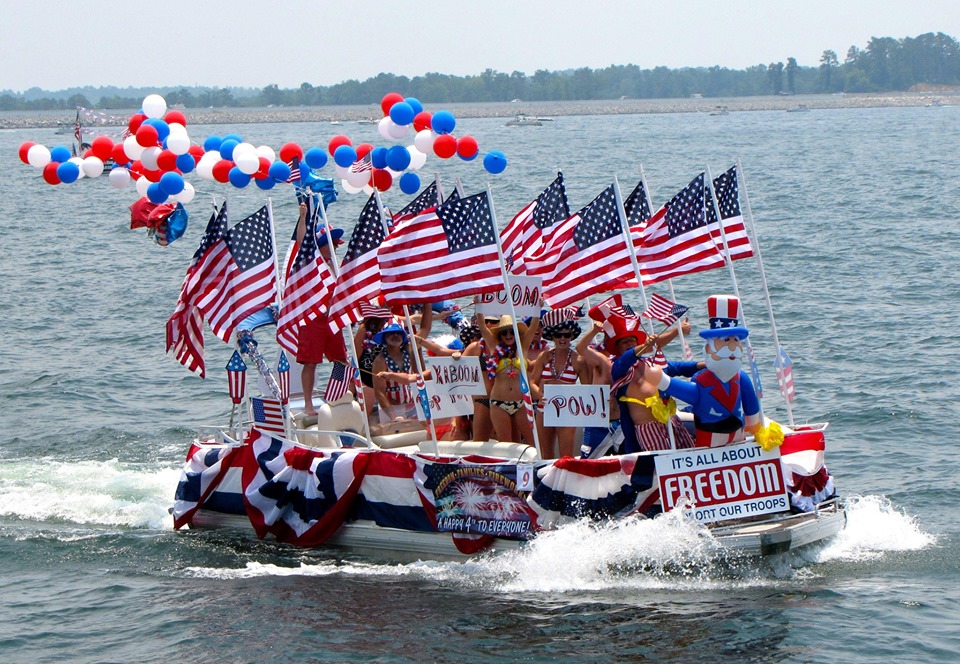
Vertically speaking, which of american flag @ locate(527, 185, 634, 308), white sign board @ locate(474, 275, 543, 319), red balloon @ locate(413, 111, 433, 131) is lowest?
white sign board @ locate(474, 275, 543, 319)

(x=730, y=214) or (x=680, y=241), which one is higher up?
(x=730, y=214)

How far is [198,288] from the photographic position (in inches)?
585

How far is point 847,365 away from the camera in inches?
929

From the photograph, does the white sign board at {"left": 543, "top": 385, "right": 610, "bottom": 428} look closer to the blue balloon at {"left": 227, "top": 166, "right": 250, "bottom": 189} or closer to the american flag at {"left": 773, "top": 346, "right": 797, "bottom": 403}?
the american flag at {"left": 773, "top": 346, "right": 797, "bottom": 403}

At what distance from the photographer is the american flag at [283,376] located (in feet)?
49.0

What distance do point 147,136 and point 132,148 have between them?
1.24 feet

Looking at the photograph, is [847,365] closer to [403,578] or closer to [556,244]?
[556,244]

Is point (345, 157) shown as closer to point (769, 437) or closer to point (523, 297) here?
point (523, 297)

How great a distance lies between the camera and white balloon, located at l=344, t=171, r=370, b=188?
15.4 m

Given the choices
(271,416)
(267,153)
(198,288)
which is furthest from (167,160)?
(271,416)

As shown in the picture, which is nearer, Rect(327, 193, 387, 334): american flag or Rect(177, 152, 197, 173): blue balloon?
Rect(327, 193, 387, 334): american flag

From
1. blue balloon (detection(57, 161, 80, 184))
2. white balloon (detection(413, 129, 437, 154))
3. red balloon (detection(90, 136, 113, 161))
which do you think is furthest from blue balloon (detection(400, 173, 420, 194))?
blue balloon (detection(57, 161, 80, 184))

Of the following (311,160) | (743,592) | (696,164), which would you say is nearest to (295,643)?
(743,592)

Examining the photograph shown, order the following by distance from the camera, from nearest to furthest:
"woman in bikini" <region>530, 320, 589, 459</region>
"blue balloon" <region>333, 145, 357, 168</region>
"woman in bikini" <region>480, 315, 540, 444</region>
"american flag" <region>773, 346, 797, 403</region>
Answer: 1. "american flag" <region>773, 346, 797, 403</region>
2. "woman in bikini" <region>530, 320, 589, 459</region>
3. "woman in bikini" <region>480, 315, 540, 444</region>
4. "blue balloon" <region>333, 145, 357, 168</region>
